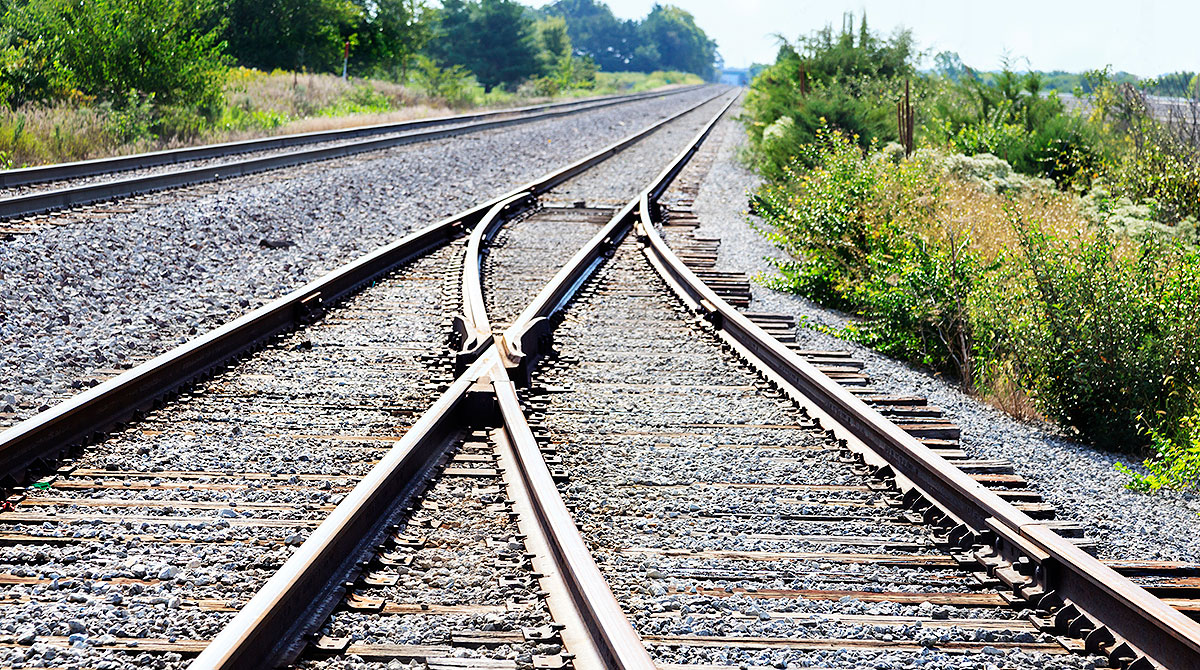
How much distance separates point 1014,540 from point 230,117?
77.8ft

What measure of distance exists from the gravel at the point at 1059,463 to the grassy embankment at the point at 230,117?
12.1 m

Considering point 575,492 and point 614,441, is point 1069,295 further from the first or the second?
point 575,492

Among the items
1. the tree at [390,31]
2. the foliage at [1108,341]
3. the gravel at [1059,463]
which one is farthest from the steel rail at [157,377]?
the tree at [390,31]

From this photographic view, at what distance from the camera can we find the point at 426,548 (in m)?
3.72

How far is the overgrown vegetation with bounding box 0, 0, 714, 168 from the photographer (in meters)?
19.1

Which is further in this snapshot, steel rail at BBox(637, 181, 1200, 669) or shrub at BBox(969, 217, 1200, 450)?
shrub at BBox(969, 217, 1200, 450)

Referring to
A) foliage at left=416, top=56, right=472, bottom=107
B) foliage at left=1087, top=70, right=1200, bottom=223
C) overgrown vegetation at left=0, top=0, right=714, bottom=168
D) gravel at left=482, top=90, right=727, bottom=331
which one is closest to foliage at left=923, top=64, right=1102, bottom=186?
foliage at left=1087, top=70, right=1200, bottom=223

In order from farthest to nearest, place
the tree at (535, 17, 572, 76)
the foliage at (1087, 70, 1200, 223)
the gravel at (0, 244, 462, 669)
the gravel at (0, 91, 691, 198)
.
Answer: the tree at (535, 17, 572, 76) < the foliage at (1087, 70, 1200, 223) < the gravel at (0, 91, 691, 198) < the gravel at (0, 244, 462, 669)

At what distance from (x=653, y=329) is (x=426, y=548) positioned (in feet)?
13.0

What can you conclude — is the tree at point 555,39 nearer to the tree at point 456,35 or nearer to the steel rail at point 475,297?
the tree at point 456,35

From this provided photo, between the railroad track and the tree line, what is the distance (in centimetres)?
1665

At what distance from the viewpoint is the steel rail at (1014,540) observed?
9.76 ft

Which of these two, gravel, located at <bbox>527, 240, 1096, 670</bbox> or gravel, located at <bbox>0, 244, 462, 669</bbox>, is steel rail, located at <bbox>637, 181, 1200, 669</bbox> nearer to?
gravel, located at <bbox>527, 240, 1096, 670</bbox>

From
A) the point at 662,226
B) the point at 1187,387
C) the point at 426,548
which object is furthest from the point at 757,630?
the point at 662,226
